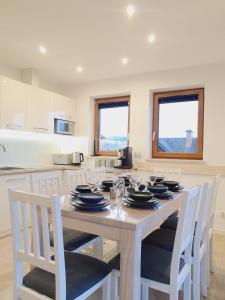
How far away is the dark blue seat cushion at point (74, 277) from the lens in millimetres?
1188

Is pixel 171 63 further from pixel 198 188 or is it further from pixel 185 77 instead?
pixel 198 188

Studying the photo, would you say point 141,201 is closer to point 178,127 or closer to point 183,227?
point 183,227

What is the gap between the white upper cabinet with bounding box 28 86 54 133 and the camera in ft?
11.9

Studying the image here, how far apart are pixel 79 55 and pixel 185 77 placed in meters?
1.58

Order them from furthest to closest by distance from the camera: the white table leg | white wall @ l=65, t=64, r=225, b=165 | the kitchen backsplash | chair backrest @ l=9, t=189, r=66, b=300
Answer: the kitchen backsplash < white wall @ l=65, t=64, r=225, b=165 < the white table leg < chair backrest @ l=9, t=189, r=66, b=300

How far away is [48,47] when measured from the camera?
118 inches

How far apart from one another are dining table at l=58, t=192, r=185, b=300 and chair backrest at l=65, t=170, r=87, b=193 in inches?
32.8

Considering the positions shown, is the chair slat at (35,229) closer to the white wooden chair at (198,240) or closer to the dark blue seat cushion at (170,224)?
the white wooden chair at (198,240)

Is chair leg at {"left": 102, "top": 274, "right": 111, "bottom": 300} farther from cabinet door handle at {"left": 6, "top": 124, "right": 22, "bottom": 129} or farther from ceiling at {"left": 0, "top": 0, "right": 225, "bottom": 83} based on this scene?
cabinet door handle at {"left": 6, "top": 124, "right": 22, "bottom": 129}

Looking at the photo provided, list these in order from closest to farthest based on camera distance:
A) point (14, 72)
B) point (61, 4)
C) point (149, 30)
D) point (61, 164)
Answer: point (61, 4) → point (149, 30) → point (14, 72) → point (61, 164)

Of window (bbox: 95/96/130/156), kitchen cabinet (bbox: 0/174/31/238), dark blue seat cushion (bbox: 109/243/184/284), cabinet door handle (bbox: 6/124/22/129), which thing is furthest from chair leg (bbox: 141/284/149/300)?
window (bbox: 95/96/130/156)

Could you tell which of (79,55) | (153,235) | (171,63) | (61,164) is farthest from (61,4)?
(61,164)

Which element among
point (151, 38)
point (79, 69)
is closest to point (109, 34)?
point (151, 38)

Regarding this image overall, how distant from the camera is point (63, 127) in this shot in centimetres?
421
